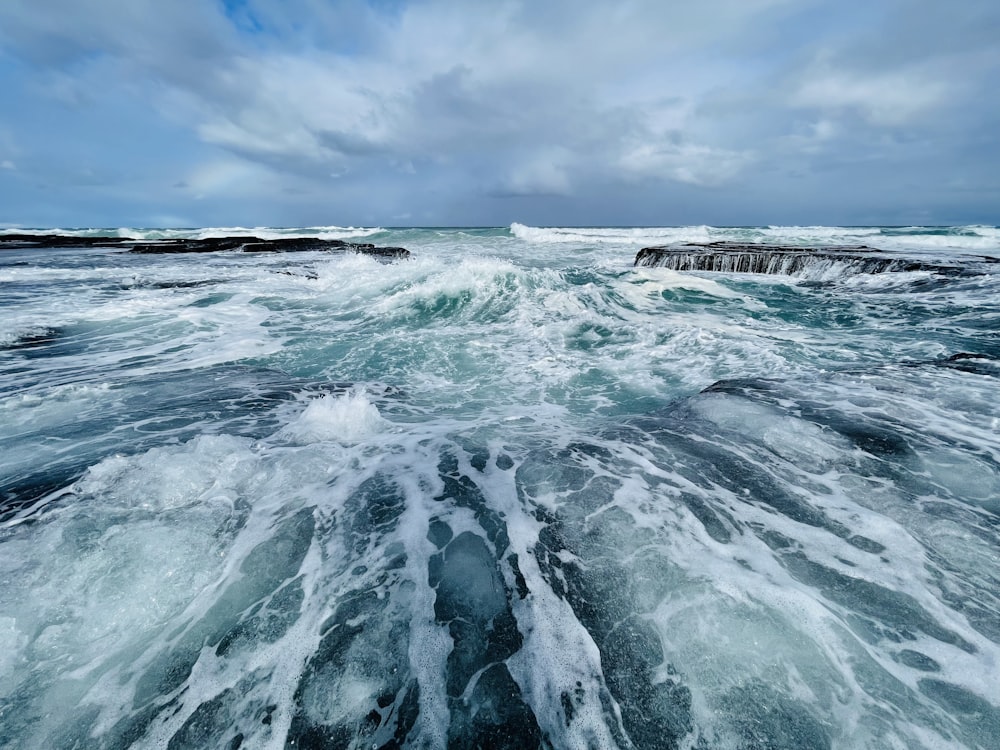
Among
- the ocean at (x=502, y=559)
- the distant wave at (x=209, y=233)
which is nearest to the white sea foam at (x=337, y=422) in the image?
the ocean at (x=502, y=559)

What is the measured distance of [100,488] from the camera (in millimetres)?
3160

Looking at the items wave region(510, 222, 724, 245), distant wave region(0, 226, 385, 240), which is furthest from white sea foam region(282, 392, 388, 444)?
distant wave region(0, 226, 385, 240)

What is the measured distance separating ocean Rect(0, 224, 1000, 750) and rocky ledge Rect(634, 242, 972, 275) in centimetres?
1040

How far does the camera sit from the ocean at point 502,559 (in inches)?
74.9

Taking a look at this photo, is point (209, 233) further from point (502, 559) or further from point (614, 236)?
point (502, 559)

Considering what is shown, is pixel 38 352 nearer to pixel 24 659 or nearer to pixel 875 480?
pixel 24 659

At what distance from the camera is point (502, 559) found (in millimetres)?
2799

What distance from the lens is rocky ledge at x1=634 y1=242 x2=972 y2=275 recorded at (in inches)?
540

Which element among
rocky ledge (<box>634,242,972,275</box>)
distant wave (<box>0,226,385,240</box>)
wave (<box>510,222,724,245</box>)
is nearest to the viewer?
rocky ledge (<box>634,242,972,275</box>)

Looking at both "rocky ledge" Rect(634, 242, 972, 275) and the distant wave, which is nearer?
"rocky ledge" Rect(634, 242, 972, 275)

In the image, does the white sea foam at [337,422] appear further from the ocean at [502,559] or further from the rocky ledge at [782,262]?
the rocky ledge at [782,262]

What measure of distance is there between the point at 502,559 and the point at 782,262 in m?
17.0

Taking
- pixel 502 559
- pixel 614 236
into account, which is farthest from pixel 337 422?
pixel 614 236

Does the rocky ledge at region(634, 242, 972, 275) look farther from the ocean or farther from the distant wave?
the distant wave
